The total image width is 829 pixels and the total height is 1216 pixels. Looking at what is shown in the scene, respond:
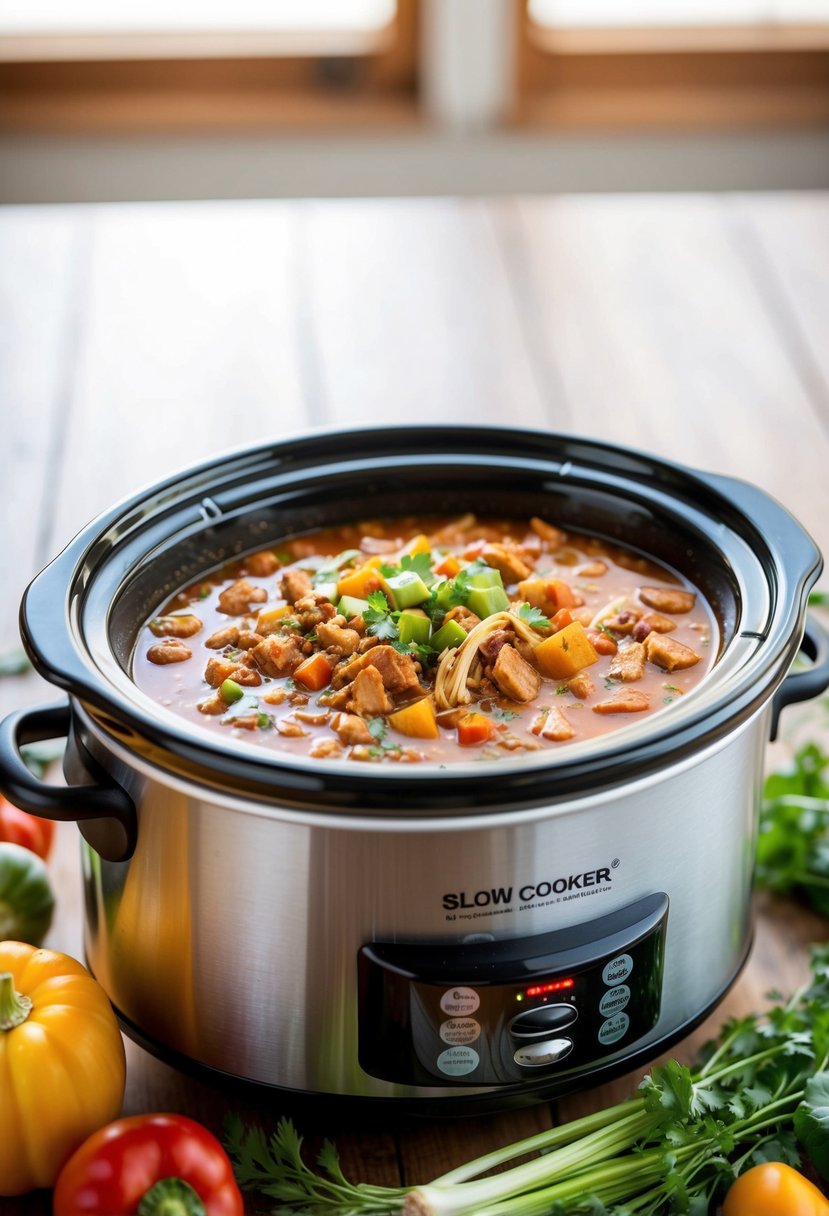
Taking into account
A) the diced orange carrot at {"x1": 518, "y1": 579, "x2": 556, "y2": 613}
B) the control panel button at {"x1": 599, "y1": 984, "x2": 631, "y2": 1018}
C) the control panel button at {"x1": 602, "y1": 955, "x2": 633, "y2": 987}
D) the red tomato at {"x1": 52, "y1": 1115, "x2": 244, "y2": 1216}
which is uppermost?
the diced orange carrot at {"x1": 518, "y1": 579, "x2": 556, "y2": 613}

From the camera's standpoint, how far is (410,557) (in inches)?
77.5

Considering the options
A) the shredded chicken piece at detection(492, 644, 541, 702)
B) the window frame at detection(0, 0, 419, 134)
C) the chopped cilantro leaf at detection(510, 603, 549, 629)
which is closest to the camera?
the shredded chicken piece at detection(492, 644, 541, 702)

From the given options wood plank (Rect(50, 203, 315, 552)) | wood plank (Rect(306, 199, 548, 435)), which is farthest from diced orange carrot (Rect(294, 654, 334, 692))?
wood plank (Rect(306, 199, 548, 435))

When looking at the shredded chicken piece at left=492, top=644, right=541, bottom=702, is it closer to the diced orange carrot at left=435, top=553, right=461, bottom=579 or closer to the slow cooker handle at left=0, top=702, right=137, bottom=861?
the diced orange carrot at left=435, top=553, right=461, bottom=579

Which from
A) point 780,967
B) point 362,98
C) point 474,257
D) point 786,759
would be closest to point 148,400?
point 474,257

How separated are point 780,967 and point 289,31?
3.94 m

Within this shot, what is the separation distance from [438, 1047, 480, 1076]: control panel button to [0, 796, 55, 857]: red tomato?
74cm

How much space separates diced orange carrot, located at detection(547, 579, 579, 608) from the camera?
6.41 feet

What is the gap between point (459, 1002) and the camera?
1557mm

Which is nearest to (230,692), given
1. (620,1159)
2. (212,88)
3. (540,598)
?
(540,598)

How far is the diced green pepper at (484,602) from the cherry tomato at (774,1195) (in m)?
0.70

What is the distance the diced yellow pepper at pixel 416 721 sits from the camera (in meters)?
1.71

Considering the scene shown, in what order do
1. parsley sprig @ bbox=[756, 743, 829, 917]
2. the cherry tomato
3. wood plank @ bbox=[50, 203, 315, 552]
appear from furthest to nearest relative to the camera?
wood plank @ bbox=[50, 203, 315, 552] < parsley sprig @ bbox=[756, 743, 829, 917] < the cherry tomato

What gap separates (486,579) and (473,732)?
31cm
